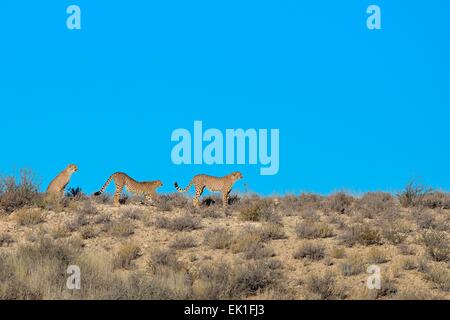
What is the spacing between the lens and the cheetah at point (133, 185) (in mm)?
21328

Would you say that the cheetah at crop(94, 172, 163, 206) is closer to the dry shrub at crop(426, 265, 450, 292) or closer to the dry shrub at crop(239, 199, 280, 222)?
the dry shrub at crop(239, 199, 280, 222)

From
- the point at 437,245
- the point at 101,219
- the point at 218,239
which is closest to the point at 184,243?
the point at 218,239

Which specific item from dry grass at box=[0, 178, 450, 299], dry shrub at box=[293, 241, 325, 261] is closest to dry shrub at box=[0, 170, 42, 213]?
dry grass at box=[0, 178, 450, 299]

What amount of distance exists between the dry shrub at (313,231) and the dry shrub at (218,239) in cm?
190

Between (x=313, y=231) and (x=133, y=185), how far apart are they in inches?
240

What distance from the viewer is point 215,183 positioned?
71.1 feet

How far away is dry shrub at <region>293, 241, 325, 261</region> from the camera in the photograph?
16.5 m

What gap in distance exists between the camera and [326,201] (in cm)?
2342

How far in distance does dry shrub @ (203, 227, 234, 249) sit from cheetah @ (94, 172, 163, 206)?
395 cm

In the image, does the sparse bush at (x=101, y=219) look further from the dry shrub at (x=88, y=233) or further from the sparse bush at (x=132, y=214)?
the dry shrub at (x=88, y=233)
